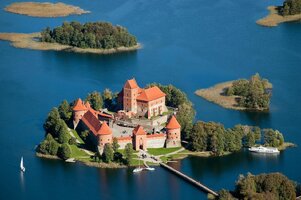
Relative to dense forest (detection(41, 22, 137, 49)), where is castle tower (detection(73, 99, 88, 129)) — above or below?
below

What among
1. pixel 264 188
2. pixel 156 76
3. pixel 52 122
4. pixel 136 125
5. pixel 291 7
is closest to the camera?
pixel 264 188

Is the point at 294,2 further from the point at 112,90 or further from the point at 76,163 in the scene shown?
the point at 76,163

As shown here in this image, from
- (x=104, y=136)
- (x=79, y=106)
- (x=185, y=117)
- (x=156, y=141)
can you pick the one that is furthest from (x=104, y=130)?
(x=185, y=117)

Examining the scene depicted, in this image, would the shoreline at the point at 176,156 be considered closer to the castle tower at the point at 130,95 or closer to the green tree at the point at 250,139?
the green tree at the point at 250,139

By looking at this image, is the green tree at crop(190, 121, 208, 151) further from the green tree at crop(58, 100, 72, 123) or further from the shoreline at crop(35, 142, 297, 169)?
the green tree at crop(58, 100, 72, 123)

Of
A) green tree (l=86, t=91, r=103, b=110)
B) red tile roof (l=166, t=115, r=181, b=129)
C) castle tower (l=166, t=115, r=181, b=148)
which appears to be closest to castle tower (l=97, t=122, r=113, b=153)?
castle tower (l=166, t=115, r=181, b=148)

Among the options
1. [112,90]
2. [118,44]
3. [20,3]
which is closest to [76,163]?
[112,90]

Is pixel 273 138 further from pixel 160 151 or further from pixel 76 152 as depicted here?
pixel 76 152
